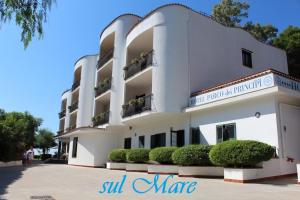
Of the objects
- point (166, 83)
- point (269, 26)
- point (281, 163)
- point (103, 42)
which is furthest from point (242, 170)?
point (269, 26)

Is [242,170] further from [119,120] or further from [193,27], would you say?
[119,120]

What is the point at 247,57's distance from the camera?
2353 centimetres

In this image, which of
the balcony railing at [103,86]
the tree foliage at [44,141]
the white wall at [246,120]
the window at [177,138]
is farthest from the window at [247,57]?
the tree foliage at [44,141]

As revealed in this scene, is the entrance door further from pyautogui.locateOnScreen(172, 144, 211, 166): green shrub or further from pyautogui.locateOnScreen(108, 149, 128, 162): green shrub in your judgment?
pyautogui.locateOnScreen(108, 149, 128, 162): green shrub

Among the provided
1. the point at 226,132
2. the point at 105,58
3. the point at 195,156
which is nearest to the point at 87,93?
the point at 105,58

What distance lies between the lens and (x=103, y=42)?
30.0 metres

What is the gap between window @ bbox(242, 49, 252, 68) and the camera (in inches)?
917

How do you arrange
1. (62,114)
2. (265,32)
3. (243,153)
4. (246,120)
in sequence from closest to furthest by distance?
(243,153) < (246,120) < (265,32) < (62,114)

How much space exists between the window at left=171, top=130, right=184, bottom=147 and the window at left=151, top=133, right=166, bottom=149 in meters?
1.29

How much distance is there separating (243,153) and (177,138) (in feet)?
25.5

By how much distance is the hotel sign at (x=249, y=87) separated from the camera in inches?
550

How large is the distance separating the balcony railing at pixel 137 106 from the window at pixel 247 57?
8458 mm

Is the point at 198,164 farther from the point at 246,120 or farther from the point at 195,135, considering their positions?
the point at 195,135

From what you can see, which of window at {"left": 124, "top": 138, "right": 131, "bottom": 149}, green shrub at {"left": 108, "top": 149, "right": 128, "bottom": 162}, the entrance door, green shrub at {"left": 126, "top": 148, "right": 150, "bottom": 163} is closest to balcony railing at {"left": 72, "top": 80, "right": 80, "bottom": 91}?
window at {"left": 124, "top": 138, "right": 131, "bottom": 149}
